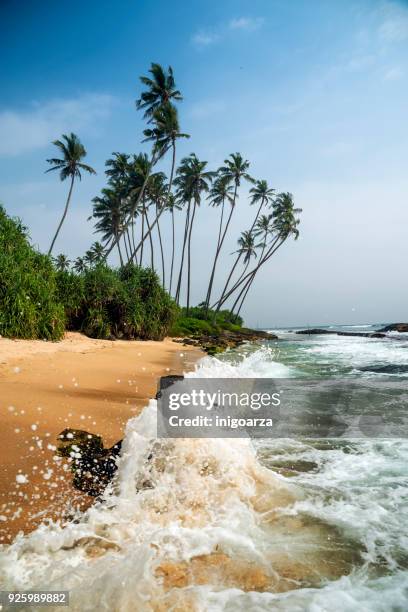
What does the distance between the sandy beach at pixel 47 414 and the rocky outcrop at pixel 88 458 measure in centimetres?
9

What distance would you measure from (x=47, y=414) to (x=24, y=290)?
28.4 feet

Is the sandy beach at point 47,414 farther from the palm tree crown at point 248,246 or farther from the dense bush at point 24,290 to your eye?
the palm tree crown at point 248,246

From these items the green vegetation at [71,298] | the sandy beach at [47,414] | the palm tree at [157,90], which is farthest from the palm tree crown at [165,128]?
the sandy beach at [47,414]

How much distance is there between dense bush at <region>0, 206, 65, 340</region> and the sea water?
28.8 feet

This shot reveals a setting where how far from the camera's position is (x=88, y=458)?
310cm

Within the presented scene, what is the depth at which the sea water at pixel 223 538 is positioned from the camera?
1.83m

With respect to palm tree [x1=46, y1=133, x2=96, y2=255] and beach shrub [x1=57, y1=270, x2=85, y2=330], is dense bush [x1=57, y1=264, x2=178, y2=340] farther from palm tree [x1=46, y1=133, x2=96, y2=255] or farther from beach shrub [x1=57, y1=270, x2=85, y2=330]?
palm tree [x1=46, y1=133, x2=96, y2=255]

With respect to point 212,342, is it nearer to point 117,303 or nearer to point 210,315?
point 117,303

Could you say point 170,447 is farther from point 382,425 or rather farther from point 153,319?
point 153,319

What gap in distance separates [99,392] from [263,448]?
2.79m

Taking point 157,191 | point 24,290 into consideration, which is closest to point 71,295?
point 24,290

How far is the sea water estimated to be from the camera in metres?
1.83

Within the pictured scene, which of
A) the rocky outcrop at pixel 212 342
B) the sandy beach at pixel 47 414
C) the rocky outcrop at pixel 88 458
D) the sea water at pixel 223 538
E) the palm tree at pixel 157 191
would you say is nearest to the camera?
the sea water at pixel 223 538

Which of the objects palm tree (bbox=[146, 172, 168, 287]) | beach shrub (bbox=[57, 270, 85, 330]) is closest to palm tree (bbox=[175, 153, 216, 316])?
palm tree (bbox=[146, 172, 168, 287])
